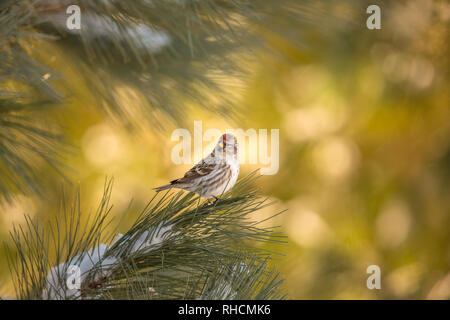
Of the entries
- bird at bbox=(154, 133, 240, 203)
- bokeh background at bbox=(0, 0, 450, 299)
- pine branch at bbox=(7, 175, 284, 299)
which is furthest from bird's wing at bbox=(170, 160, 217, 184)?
pine branch at bbox=(7, 175, 284, 299)

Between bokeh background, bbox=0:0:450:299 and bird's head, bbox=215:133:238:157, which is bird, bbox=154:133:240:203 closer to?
bird's head, bbox=215:133:238:157

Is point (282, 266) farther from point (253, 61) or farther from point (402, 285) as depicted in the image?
point (253, 61)

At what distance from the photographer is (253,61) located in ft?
3.00

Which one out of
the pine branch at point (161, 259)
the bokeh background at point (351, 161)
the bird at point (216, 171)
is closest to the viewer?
the pine branch at point (161, 259)

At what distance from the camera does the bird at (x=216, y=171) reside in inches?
47.5

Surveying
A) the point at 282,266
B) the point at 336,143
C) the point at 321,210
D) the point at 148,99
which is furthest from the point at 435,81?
the point at 148,99

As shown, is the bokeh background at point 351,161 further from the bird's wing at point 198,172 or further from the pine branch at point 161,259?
the pine branch at point 161,259

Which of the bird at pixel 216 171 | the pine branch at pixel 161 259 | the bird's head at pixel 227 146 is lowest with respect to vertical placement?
the pine branch at pixel 161 259

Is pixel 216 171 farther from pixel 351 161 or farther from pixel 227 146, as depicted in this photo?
pixel 351 161

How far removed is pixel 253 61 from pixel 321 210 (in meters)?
1.50

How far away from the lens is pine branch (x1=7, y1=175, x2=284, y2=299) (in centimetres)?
56

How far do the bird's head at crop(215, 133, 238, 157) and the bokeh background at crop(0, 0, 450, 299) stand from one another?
11.3 inches

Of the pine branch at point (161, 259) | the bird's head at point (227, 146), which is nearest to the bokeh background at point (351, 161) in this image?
the bird's head at point (227, 146)

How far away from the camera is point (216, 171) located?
1231mm
